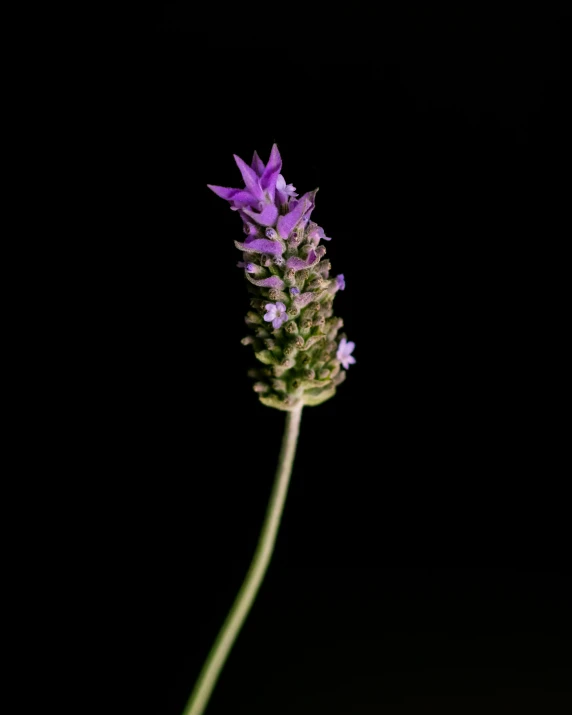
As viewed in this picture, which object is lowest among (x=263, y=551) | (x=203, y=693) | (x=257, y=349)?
(x=203, y=693)

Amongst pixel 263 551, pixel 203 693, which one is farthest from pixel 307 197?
pixel 203 693

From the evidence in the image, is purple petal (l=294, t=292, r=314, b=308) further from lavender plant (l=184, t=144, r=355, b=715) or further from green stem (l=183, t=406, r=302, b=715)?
green stem (l=183, t=406, r=302, b=715)

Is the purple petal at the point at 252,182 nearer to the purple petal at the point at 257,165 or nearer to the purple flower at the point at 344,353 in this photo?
the purple petal at the point at 257,165

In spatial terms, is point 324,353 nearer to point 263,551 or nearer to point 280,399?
point 280,399

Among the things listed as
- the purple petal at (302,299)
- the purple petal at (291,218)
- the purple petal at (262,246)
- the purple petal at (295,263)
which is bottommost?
the purple petal at (302,299)

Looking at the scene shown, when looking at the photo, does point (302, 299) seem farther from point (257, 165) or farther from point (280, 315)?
point (257, 165)

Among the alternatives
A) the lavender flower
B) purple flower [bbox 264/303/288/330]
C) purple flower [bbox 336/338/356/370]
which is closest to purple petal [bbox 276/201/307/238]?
the lavender flower

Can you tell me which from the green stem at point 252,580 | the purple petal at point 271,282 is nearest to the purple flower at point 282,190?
the purple petal at point 271,282
